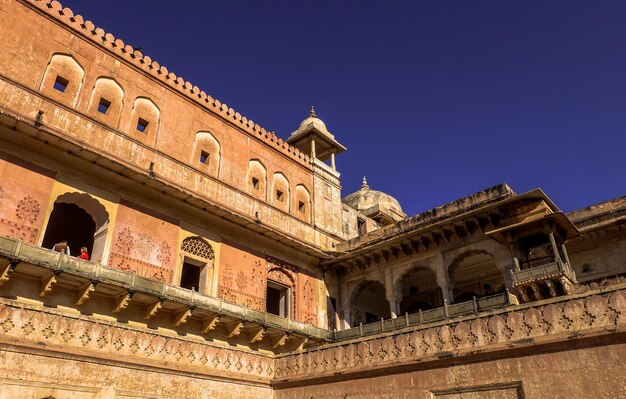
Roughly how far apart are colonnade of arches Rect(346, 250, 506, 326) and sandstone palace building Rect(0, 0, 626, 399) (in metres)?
0.09

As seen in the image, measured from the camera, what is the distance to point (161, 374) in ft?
27.5

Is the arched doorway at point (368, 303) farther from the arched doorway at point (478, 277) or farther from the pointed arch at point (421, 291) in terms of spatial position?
the arched doorway at point (478, 277)

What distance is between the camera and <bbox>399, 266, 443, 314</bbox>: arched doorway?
62.6ft

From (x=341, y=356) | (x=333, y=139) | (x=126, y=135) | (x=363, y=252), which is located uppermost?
(x=333, y=139)

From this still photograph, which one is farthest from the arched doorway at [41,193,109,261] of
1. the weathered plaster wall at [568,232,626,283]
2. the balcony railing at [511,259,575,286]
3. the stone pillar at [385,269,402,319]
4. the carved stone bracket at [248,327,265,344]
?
the weathered plaster wall at [568,232,626,283]

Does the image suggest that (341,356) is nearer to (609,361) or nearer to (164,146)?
(609,361)

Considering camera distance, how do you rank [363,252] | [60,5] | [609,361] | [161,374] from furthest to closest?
[363,252], [60,5], [161,374], [609,361]

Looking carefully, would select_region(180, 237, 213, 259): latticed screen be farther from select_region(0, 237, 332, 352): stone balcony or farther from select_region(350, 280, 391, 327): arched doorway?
select_region(350, 280, 391, 327): arched doorway

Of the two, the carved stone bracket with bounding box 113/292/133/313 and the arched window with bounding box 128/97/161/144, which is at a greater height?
the arched window with bounding box 128/97/161/144

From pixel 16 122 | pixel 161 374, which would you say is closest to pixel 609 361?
pixel 161 374

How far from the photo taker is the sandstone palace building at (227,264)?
703cm

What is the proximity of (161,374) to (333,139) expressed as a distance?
545 inches

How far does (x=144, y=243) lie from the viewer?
38.8 feet

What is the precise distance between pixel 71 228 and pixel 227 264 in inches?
219
